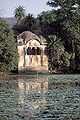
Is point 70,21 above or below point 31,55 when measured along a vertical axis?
above

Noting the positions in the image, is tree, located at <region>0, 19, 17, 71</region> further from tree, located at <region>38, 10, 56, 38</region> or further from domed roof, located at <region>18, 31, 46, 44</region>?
tree, located at <region>38, 10, 56, 38</region>

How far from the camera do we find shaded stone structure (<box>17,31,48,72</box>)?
61.0 m

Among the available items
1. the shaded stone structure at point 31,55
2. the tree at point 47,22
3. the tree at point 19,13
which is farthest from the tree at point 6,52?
the tree at point 19,13

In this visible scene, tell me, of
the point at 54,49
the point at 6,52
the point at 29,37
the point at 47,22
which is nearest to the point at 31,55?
the point at 29,37

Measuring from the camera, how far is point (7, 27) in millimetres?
51188

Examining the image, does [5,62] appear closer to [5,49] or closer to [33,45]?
[5,49]

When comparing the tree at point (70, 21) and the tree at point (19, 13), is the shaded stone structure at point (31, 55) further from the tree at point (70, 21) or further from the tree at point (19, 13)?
the tree at point (19, 13)

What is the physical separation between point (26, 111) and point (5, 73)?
3654cm

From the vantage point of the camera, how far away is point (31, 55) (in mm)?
61750

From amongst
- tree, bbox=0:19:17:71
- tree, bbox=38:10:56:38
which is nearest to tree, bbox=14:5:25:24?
tree, bbox=38:10:56:38

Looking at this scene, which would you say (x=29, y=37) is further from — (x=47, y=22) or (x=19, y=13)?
(x=19, y=13)

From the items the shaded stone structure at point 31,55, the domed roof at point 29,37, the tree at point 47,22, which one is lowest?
the shaded stone structure at point 31,55

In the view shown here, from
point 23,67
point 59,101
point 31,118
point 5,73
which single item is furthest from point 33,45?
point 31,118

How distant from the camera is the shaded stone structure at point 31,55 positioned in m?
61.0
